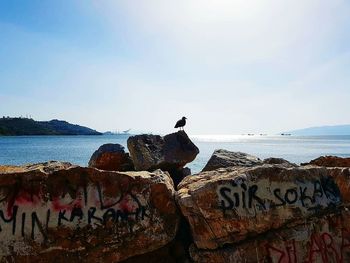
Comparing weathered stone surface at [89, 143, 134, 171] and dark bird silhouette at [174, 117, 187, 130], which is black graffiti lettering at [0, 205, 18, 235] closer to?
weathered stone surface at [89, 143, 134, 171]

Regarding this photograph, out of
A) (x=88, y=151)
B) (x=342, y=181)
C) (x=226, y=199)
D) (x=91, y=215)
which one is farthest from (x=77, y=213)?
(x=88, y=151)

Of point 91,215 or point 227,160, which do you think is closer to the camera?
point 91,215

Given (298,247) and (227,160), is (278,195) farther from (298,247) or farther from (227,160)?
(227,160)

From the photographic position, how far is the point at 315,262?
6.47m

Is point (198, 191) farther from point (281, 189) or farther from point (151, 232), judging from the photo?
point (281, 189)

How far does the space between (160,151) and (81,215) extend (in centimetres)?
791

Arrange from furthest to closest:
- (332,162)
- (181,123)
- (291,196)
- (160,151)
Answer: (181,123)
(160,151)
(332,162)
(291,196)

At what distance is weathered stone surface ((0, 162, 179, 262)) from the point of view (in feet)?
19.2

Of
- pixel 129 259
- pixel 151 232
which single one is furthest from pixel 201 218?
pixel 129 259

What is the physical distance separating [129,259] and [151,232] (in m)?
0.69

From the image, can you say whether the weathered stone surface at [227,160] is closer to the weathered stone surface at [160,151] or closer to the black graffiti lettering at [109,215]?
the weathered stone surface at [160,151]

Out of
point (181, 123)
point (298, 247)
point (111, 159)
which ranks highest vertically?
point (181, 123)

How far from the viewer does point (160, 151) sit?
13898 mm

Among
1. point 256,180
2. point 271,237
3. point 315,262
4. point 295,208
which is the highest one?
point 256,180
